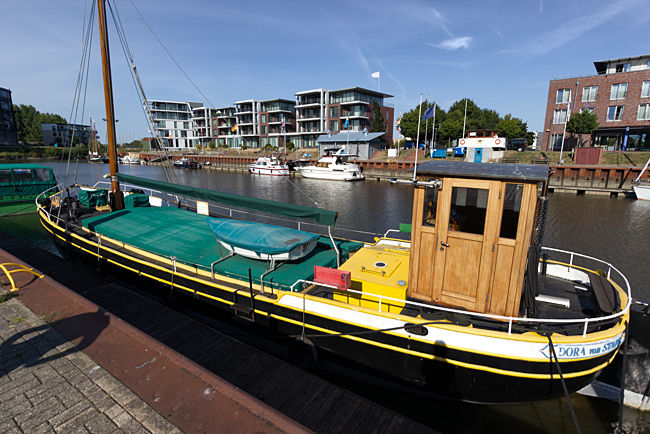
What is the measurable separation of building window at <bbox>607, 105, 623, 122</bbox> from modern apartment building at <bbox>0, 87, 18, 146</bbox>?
442ft

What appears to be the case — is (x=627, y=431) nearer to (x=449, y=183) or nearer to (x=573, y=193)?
(x=449, y=183)

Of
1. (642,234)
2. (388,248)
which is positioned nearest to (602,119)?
(642,234)

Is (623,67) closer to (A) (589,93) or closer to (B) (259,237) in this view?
(A) (589,93)

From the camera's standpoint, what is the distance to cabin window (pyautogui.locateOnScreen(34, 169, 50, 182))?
78.8 ft

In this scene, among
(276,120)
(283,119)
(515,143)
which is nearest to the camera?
(515,143)

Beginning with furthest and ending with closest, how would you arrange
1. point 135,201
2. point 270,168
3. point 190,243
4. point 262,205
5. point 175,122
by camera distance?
point 175,122, point 270,168, point 135,201, point 190,243, point 262,205

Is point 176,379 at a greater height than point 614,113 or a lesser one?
lesser

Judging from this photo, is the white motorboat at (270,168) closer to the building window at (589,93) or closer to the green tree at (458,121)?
the green tree at (458,121)

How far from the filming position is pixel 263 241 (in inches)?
330

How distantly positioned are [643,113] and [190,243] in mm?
61950

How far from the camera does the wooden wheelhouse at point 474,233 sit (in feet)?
19.5

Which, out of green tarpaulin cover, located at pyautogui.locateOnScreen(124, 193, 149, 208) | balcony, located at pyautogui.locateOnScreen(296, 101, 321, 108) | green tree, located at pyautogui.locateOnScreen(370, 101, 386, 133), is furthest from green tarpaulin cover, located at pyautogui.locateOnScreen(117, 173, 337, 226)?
balcony, located at pyautogui.locateOnScreen(296, 101, 321, 108)

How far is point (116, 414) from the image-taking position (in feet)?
14.2

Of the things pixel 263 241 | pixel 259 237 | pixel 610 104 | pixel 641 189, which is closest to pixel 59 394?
pixel 263 241
